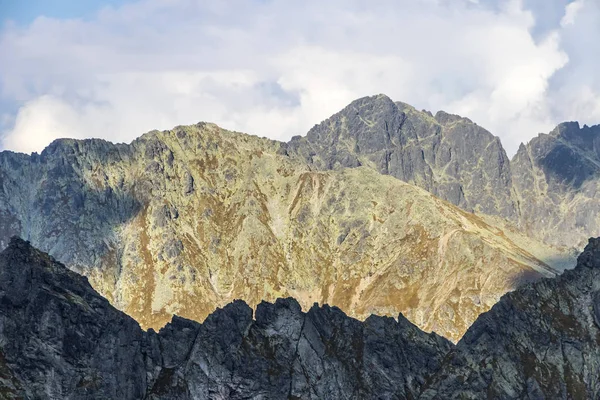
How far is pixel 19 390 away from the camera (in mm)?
197750
